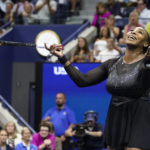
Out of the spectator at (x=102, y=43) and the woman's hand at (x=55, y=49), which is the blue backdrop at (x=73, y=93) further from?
the woman's hand at (x=55, y=49)

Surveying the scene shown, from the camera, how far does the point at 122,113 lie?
383 cm

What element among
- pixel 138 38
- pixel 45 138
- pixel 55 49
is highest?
pixel 138 38

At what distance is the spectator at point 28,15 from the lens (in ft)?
44.6

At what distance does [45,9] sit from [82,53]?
333cm

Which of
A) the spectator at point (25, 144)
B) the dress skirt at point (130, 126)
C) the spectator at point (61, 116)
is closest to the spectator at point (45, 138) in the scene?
the spectator at point (25, 144)

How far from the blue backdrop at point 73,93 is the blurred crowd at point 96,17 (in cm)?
46

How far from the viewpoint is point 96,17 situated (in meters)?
12.6

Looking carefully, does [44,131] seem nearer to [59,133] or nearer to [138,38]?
[59,133]

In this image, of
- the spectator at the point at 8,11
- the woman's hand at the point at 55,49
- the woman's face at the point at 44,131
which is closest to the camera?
the woman's hand at the point at 55,49

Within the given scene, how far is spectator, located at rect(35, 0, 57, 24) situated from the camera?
13.5 metres

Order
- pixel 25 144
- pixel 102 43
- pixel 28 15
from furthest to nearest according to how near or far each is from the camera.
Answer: pixel 28 15, pixel 102 43, pixel 25 144

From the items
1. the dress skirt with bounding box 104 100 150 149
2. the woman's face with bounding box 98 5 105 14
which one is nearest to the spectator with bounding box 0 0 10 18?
the woman's face with bounding box 98 5 105 14

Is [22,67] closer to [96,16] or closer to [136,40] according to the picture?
[96,16]

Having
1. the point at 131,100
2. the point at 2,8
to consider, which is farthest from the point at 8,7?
the point at 131,100
